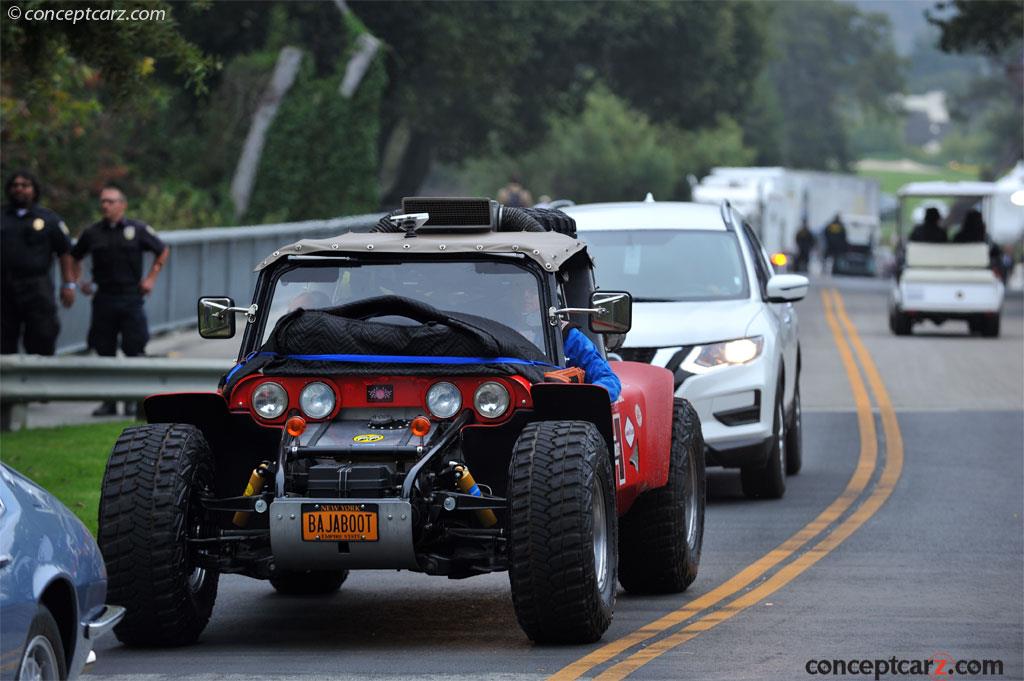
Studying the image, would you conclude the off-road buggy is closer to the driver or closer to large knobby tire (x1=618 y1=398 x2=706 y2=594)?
the driver

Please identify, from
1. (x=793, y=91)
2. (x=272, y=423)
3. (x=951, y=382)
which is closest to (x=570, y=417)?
(x=272, y=423)

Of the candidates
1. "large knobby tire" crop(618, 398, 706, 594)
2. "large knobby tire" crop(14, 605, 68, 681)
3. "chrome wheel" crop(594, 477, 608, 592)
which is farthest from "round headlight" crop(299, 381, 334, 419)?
"large knobby tire" crop(14, 605, 68, 681)

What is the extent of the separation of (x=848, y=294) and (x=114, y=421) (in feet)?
115

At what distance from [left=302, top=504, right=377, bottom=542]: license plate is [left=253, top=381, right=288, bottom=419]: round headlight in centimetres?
74

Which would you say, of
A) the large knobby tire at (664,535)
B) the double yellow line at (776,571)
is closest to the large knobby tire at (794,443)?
the double yellow line at (776,571)

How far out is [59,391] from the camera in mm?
18188

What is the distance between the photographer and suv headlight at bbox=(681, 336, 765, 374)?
14609 mm

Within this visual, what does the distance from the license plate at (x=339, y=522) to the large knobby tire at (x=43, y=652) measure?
A: 74.3 inches

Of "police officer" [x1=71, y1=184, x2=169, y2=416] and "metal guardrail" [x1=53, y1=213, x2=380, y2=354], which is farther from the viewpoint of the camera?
"metal guardrail" [x1=53, y1=213, x2=380, y2=354]

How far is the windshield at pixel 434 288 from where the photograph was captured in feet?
32.7

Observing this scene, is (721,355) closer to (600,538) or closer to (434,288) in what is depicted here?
(434,288)

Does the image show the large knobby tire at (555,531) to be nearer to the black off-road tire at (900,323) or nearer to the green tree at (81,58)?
the green tree at (81,58)

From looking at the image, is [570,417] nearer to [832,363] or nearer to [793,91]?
[832,363]

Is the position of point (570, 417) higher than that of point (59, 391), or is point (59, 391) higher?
point (570, 417)
